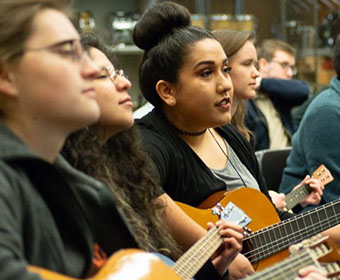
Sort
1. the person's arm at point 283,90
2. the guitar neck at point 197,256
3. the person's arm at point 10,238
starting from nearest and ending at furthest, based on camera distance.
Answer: the person's arm at point 10,238 → the guitar neck at point 197,256 → the person's arm at point 283,90

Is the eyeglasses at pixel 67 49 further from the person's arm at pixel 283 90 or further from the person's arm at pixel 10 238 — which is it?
the person's arm at pixel 283 90

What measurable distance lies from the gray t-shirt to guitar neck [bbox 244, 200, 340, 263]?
0.20 m

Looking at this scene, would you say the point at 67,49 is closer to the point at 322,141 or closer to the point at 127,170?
the point at 127,170

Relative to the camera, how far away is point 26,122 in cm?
127

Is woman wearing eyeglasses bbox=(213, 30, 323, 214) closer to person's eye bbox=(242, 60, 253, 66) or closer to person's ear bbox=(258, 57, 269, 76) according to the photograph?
person's eye bbox=(242, 60, 253, 66)

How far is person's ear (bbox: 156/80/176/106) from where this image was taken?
2.31 metres

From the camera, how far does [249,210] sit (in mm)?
2301

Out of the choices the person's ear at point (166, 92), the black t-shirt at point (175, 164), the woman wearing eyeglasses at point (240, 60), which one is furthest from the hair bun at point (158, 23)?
the woman wearing eyeglasses at point (240, 60)

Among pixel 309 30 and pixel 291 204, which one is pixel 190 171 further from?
pixel 309 30

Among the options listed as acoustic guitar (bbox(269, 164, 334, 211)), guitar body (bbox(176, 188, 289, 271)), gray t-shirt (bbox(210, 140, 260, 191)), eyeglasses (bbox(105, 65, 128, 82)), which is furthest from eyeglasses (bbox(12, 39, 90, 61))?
acoustic guitar (bbox(269, 164, 334, 211))

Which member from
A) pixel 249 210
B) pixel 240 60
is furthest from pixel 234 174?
pixel 240 60

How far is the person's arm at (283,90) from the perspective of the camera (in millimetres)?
4477

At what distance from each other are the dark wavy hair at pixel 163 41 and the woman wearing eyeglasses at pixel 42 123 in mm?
980

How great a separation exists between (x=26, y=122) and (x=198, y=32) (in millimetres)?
1161
